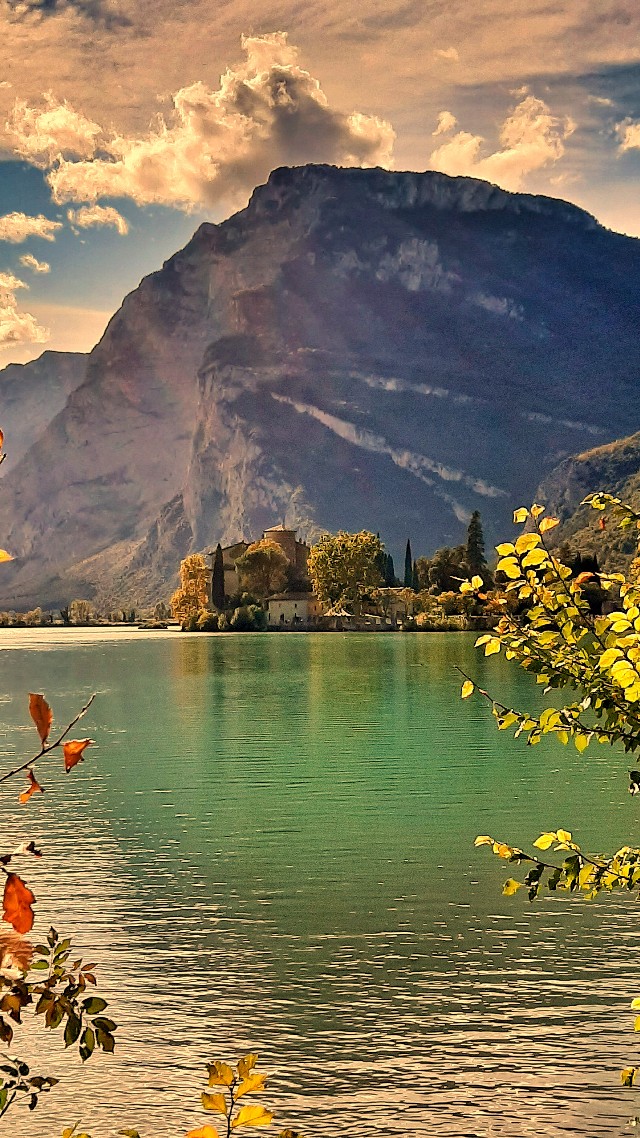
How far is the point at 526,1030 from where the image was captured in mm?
11609

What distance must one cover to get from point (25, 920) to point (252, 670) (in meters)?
73.3

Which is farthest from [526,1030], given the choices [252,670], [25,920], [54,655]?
[54,655]

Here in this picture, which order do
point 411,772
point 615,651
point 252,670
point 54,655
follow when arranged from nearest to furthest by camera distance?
1. point 615,651
2. point 411,772
3. point 252,670
4. point 54,655

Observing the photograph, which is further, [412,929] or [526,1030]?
[412,929]

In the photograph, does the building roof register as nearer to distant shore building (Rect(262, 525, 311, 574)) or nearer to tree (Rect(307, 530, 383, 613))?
tree (Rect(307, 530, 383, 613))

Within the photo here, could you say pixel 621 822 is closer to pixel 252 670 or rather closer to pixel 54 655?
pixel 252 670

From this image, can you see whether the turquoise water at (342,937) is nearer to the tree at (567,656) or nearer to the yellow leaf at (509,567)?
the tree at (567,656)

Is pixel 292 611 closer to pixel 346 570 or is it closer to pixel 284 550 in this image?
pixel 346 570

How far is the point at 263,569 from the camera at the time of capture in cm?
16762

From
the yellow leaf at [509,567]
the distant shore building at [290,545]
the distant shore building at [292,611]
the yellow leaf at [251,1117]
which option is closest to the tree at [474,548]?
the distant shore building at [292,611]

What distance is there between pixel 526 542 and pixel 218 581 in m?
162

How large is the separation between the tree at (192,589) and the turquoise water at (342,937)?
133 meters

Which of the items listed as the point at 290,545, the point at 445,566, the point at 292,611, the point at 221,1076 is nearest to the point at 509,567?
the point at 221,1076

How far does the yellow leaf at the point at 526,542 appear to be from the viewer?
18.1 ft
